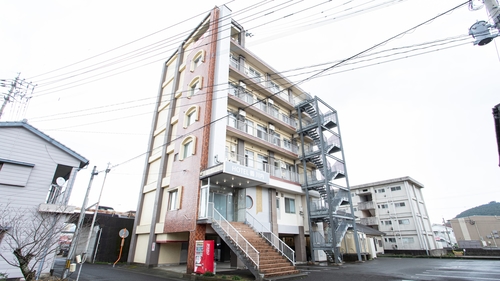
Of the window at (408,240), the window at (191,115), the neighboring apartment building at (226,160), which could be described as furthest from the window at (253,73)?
the window at (408,240)

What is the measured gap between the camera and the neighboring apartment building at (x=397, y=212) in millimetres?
33594

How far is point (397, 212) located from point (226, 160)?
1305 inches

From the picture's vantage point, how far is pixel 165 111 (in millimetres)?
22516

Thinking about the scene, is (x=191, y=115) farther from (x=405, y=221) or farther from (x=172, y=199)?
(x=405, y=221)

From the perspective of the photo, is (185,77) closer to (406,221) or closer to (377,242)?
(377,242)

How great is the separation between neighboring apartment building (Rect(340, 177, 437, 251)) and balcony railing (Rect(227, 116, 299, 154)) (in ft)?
68.7

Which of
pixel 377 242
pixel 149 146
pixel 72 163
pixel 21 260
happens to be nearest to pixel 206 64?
pixel 149 146

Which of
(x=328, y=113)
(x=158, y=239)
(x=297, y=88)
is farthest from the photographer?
(x=297, y=88)

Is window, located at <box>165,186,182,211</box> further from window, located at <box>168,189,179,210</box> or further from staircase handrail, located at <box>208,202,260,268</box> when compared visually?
staircase handrail, located at <box>208,202,260,268</box>

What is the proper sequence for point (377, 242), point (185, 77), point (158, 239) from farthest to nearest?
point (377, 242) < point (185, 77) < point (158, 239)

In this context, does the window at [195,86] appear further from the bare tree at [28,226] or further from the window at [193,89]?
the bare tree at [28,226]

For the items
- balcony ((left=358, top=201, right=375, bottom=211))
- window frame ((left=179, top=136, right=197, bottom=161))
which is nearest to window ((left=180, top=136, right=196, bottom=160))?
window frame ((left=179, top=136, right=197, bottom=161))

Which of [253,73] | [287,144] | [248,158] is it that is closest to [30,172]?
[248,158]

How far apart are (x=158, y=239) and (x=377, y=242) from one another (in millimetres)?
28078
